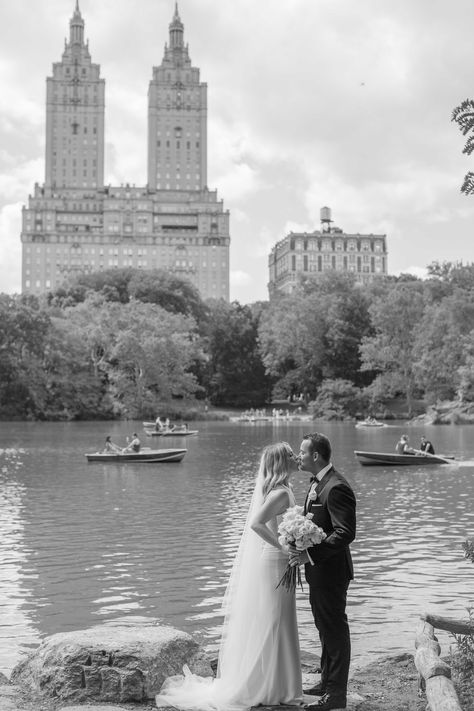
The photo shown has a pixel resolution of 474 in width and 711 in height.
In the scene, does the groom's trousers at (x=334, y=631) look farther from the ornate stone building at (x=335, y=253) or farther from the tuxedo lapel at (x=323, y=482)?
the ornate stone building at (x=335, y=253)

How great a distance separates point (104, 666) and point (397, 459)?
25490 millimetres

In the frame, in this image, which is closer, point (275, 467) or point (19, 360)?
point (275, 467)

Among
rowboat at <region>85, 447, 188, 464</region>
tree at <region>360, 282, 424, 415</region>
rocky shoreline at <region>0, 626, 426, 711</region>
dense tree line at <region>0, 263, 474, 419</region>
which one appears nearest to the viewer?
rocky shoreline at <region>0, 626, 426, 711</region>

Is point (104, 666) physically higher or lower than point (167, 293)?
lower

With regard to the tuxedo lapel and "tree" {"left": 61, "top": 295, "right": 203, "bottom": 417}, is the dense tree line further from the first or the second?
the tuxedo lapel

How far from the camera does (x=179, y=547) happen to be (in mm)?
15266

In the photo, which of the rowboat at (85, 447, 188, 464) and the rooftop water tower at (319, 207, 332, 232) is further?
the rooftop water tower at (319, 207, 332, 232)

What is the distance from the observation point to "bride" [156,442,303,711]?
→ 631 centimetres

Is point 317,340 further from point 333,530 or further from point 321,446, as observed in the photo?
point 333,530

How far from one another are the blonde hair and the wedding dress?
7cm

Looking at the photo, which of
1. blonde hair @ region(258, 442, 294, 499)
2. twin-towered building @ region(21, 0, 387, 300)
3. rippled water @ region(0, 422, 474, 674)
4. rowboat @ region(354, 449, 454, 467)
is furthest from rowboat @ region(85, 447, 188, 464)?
twin-towered building @ region(21, 0, 387, 300)

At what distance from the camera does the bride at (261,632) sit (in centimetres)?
631

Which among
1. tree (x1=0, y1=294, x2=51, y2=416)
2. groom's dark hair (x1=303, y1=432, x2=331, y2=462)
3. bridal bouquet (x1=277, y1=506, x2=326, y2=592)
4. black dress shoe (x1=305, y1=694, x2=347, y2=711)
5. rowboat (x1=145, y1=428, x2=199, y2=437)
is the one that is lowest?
black dress shoe (x1=305, y1=694, x2=347, y2=711)

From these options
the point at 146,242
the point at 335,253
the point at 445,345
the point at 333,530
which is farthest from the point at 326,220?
the point at 333,530
